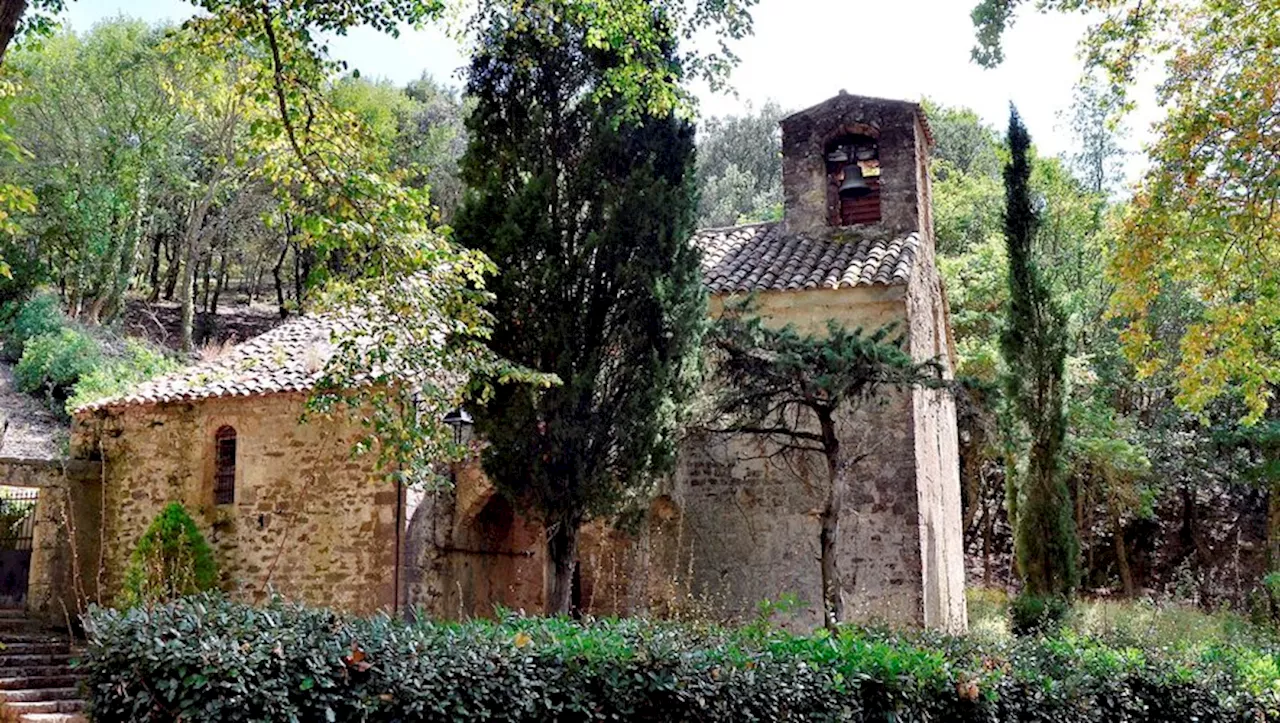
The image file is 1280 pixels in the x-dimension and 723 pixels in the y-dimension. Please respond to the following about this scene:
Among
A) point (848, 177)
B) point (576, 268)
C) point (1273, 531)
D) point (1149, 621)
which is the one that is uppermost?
point (848, 177)

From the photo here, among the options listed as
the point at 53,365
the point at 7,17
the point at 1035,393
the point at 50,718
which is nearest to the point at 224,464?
the point at 50,718

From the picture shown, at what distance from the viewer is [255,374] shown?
14.8 metres

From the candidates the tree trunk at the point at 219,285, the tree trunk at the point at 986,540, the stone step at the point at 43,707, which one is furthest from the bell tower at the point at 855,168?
the tree trunk at the point at 219,285

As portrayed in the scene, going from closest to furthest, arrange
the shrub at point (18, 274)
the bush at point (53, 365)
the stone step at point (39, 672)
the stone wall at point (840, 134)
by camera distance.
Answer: the stone step at point (39, 672) → the stone wall at point (840, 134) → the bush at point (53, 365) → the shrub at point (18, 274)

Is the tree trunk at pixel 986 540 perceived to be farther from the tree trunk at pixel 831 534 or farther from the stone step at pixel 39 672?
the stone step at pixel 39 672

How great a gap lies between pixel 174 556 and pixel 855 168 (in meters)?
11.1

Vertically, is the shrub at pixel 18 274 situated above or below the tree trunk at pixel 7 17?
above

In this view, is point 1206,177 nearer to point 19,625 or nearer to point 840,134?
point 840,134

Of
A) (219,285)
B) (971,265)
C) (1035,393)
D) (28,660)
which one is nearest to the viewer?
(28,660)

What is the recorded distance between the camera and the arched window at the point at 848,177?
15891 mm

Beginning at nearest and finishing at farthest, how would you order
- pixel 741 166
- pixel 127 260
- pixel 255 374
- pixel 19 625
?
pixel 255 374
pixel 19 625
pixel 127 260
pixel 741 166

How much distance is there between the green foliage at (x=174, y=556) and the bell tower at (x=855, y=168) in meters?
9.69

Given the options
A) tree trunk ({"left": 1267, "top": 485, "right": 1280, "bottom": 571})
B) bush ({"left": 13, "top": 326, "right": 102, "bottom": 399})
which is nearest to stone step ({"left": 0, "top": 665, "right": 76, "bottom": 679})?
bush ({"left": 13, "top": 326, "right": 102, "bottom": 399})

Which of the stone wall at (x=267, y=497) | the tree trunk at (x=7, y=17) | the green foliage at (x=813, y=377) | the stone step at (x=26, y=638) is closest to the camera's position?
the tree trunk at (x=7, y=17)
